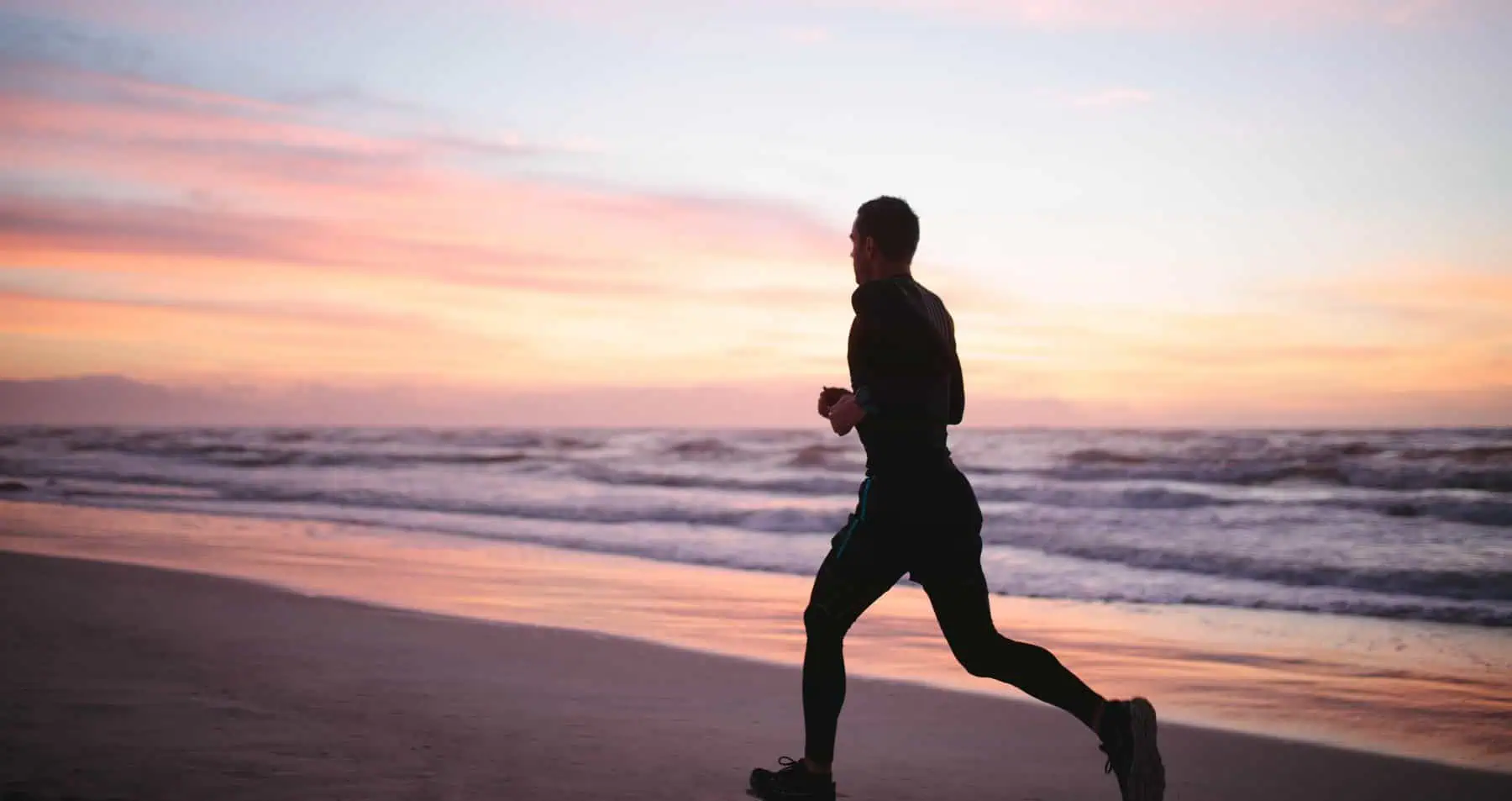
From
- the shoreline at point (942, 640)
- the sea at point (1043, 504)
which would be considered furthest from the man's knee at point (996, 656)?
the sea at point (1043, 504)

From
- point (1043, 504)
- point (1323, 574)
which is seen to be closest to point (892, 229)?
point (1323, 574)

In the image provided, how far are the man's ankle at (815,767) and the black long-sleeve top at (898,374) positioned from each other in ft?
2.88

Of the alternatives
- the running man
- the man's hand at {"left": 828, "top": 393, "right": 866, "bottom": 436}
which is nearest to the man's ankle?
the running man

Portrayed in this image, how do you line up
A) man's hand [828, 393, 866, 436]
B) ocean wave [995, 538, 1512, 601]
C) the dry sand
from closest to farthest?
1. man's hand [828, 393, 866, 436]
2. the dry sand
3. ocean wave [995, 538, 1512, 601]

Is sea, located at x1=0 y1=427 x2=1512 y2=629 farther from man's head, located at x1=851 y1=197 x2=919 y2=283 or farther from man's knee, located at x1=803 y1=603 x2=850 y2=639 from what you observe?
man's head, located at x1=851 y1=197 x2=919 y2=283

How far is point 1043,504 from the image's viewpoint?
21.2m

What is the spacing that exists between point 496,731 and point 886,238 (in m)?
2.44

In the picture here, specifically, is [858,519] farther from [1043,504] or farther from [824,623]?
[1043,504]

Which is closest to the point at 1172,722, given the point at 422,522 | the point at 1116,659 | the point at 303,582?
the point at 1116,659

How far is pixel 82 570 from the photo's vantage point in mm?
9500

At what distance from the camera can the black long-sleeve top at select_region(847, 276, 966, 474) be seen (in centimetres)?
331

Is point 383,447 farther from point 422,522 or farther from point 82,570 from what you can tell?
point 82,570

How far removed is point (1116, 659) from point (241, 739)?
4.58 m

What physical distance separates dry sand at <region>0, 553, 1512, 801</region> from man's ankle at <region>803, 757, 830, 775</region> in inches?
18.1
